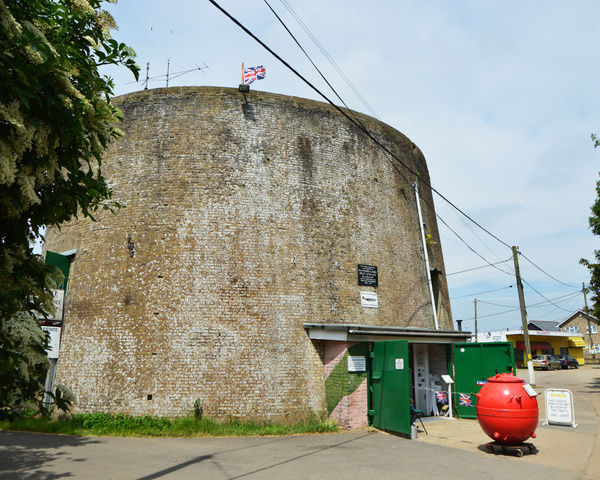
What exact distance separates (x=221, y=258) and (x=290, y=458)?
6.28 m

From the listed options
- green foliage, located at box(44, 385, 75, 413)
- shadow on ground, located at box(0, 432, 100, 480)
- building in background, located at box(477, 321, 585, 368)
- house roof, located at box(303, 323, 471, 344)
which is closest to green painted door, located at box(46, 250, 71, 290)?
shadow on ground, located at box(0, 432, 100, 480)

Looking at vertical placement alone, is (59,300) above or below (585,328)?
below

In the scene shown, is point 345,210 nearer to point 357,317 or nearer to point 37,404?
point 357,317

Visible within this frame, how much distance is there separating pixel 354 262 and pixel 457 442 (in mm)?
6346

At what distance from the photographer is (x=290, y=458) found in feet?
29.5

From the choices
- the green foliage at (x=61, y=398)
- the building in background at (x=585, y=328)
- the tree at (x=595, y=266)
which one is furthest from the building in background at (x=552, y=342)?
the green foliage at (x=61, y=398)

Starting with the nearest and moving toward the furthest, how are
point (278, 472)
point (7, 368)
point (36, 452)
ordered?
point (7, 368)
point (278, 472)
point (36, 452)

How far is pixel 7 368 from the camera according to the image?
417cm

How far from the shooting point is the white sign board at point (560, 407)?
40.8ft

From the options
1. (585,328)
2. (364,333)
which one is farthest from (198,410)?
(585,328)

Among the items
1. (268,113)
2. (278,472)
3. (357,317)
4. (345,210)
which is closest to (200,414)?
(278,472)

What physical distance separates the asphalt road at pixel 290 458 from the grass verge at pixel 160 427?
447mm

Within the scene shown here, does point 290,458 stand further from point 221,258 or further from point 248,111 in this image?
point 248,111

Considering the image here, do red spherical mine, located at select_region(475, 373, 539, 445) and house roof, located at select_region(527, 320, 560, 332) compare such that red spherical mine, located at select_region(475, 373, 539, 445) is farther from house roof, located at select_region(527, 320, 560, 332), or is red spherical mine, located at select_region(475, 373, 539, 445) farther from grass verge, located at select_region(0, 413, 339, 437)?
house roof, located at select_region(527, 320, 560, 332)
